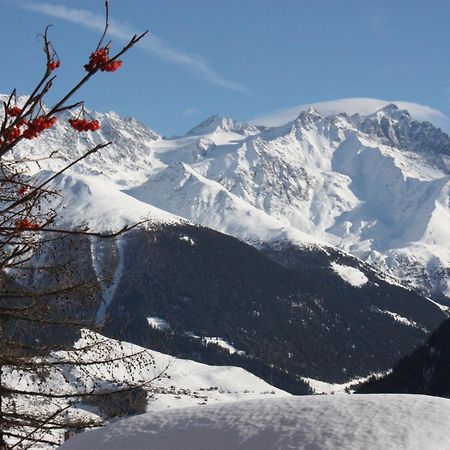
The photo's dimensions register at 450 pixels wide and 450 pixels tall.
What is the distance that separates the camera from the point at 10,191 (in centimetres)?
950

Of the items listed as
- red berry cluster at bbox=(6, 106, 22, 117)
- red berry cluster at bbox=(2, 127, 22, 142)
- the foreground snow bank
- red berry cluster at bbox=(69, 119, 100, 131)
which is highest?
red berry cluster at bbox=(6, 106, 22, 117)

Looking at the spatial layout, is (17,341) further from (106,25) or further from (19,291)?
(106,25)

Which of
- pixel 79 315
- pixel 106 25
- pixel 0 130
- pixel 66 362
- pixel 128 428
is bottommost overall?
pixel 128 428

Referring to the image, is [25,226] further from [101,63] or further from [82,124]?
[101,63]

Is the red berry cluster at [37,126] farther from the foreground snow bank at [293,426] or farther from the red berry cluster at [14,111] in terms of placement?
the foreground snow bank at [293,426]

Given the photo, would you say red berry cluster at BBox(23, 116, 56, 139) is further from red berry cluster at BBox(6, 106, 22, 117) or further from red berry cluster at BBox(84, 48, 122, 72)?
red berry cluster at BBox(84, 48, 122, 72)

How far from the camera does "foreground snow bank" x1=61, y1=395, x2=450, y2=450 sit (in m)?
9.91

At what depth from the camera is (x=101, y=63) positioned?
651cm

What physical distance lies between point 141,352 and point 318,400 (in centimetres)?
273

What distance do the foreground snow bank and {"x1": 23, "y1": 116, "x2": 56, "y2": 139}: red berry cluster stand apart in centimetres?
529

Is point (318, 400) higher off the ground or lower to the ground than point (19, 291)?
lower

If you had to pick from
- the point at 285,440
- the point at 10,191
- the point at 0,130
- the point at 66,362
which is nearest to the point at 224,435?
the point at 285,440

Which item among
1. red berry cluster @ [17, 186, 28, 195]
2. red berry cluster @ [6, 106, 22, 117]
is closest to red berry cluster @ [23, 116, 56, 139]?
red berry cluster @ [6, 106, 22, 117]

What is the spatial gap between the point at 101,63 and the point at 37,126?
77 cm
